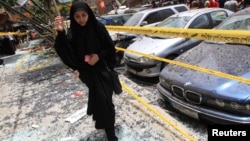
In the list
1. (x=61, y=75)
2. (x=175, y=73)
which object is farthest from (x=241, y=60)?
(x=61, y=75)

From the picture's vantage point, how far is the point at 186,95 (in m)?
4.00

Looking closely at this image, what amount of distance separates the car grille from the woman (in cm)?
117

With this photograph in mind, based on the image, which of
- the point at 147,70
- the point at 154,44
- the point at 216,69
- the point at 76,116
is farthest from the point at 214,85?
the point at 154,44

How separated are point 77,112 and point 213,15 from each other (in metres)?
4.60

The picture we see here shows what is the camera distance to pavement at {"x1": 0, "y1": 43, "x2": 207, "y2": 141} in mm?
3801

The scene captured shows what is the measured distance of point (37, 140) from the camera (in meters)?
3.98

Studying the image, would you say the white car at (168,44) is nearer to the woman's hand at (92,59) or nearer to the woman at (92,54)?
the woman at (92,54)

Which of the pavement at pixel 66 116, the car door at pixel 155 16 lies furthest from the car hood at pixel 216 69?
the car door at pixel 155 16

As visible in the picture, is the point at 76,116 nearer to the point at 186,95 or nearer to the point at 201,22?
the point at 186,95

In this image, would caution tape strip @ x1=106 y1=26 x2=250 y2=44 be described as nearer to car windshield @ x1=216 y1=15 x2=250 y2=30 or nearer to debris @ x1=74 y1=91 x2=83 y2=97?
car windshield @ x1=216 y1=15 x2=250 y2=30

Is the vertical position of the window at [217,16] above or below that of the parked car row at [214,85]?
above

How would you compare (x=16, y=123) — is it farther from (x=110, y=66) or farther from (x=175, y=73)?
(x=175, y=73)

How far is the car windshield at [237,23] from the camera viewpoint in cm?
452

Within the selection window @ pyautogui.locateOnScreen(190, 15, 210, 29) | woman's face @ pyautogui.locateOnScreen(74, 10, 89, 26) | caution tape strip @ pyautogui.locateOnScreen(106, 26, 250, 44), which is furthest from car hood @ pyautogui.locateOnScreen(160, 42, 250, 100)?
window @ pyautogui.locateOnScreen(190, 15, 210, 29)
